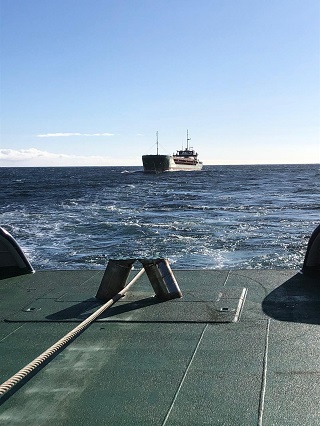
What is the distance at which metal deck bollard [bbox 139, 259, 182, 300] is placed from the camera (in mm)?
6098

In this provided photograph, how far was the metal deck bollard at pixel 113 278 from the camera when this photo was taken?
6219 millimetres

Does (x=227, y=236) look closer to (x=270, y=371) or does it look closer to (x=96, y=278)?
(x=96, y=278)

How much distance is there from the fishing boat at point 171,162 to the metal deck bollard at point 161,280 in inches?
3705

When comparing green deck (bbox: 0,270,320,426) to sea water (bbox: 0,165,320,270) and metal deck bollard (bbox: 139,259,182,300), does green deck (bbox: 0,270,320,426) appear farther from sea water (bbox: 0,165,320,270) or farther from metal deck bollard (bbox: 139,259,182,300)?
sea water (bbox: 0,165,320,270)

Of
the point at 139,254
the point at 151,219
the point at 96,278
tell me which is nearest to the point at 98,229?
the point at 151,219

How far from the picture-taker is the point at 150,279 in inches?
243

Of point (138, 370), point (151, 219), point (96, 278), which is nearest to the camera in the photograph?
point (138, 370)

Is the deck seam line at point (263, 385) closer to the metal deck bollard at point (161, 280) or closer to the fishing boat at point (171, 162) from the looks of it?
the metal deck bollard at point (161, 280)

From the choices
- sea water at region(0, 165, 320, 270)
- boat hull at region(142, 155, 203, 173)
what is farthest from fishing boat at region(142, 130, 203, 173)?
sea water at region(0, 165, 320, 270)

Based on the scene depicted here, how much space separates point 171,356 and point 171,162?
9883cm

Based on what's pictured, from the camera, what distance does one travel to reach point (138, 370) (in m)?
4.10

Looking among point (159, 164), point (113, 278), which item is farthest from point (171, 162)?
point (113, 278)

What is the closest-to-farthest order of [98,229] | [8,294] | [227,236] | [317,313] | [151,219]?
1. [317,313]
2. [8,294]
3. [227,236]
4. [98,229]
5. [151,219]

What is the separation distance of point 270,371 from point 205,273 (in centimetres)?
350
